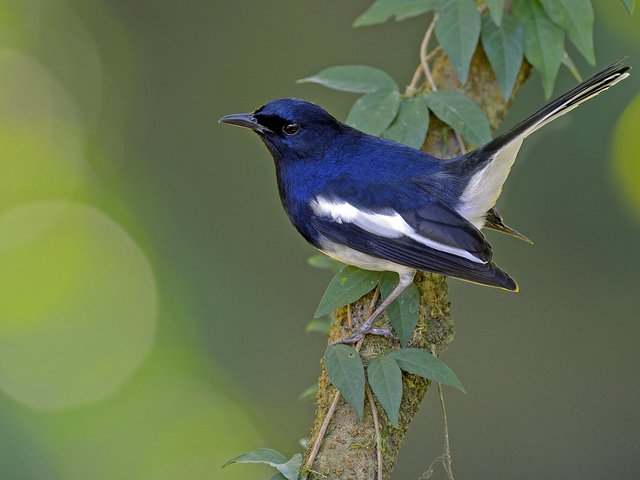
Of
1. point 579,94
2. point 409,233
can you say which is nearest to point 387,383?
point 409,233

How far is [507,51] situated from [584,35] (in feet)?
0.70

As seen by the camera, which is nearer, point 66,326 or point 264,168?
point 66,326

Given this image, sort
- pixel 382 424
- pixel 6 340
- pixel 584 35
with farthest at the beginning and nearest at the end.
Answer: pixel 6 340 → pixel 584 35 → pixel 382 424

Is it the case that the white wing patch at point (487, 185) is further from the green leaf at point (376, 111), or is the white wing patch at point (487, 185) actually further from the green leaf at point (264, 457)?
the green leaf at point (264, 457)

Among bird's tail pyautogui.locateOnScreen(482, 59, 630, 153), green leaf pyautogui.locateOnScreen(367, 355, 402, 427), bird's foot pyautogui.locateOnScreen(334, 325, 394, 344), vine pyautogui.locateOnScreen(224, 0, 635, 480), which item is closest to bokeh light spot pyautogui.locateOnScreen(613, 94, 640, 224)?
vine pyautogui.locateOnScreen(224, 0, 635, 480)

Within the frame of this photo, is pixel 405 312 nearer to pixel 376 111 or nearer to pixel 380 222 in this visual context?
pixel 380 222

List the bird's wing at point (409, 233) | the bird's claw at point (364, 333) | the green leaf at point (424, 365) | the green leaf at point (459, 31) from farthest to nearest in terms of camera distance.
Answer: the green leaf at point (459, 31), the bird's wing at point (409, 233), the bird's claw at point (364, 333), the green leaf at point (424, 365)

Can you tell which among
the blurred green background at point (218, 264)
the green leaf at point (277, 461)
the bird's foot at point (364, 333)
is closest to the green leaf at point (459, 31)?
the bird's foot at point (364, 333)

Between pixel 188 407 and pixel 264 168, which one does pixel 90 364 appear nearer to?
pixel 188 407

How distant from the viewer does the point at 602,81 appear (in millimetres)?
2014

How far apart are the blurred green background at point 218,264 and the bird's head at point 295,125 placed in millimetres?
1630

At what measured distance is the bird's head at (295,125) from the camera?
2562 millimetres

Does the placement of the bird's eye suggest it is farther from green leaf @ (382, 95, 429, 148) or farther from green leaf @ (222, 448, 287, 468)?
green leaf @ (222, 448, 287, 468)

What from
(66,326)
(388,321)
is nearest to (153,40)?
(66,326)
